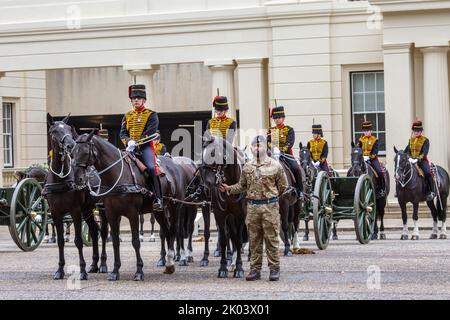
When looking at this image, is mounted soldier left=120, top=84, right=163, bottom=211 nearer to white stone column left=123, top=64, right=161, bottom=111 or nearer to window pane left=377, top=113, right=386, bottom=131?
window pane left=377, top=113, right=386, bottom=131

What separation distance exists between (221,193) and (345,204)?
7370mm

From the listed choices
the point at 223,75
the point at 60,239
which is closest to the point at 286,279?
the point at 60,239

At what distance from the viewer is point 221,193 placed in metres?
16.8

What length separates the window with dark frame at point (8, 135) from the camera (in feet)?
132

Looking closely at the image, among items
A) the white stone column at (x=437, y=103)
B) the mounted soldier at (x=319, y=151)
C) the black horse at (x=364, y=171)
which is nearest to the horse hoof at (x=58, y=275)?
the black horse at (x=364, y=171)

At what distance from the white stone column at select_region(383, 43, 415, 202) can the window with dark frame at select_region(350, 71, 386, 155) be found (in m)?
1.70

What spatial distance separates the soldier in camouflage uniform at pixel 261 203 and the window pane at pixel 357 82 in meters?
18.5

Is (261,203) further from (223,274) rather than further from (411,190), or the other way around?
(411,190)

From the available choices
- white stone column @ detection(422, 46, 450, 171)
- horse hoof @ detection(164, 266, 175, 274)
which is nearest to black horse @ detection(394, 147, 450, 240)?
white stone column @ detection(422, 46, 450, 171)

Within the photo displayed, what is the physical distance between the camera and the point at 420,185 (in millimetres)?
26094

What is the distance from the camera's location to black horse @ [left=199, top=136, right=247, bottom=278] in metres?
16.7

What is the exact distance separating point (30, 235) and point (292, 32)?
43.5 feet
